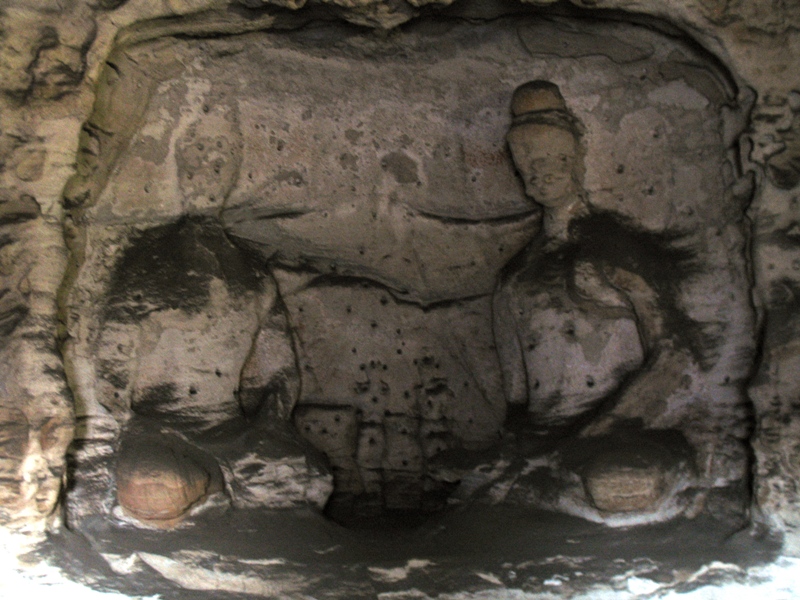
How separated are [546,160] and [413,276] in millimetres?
589

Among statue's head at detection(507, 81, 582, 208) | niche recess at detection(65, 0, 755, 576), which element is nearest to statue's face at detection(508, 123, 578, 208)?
statue's head at detection(507, 81, 582, 208)

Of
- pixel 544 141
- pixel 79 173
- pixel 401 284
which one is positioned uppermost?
pixel 544 141

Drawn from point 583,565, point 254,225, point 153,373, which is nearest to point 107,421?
point 153,373

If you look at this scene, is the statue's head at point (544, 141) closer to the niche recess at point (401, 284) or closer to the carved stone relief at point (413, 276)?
the carved stone relief at point (413, 276)

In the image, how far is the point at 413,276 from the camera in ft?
9.37

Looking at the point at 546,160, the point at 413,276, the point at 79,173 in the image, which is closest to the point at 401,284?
the point at 413,276

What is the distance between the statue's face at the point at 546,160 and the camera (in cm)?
253

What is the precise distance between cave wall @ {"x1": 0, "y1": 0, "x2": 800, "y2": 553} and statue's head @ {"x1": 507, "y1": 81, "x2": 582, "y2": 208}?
0.28 metres

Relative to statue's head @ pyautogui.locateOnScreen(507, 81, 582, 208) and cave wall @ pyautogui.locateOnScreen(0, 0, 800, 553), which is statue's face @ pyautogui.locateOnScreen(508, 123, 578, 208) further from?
cave wall @ pyautogui.locateOnScreen(0, 0, 800, 553)

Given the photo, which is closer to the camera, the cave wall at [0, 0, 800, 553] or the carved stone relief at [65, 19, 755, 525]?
the cave wall at [0, 0, 800, 553]

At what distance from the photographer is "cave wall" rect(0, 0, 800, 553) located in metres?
2.28

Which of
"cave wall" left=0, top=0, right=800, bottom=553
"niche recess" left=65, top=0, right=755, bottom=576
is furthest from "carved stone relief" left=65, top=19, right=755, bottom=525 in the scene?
"cave wall" left=0, top=0, right=800, bottom=553

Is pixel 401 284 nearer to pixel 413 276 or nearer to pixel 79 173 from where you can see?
pixel 413 276

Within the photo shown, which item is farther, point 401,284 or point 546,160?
point 401,284
